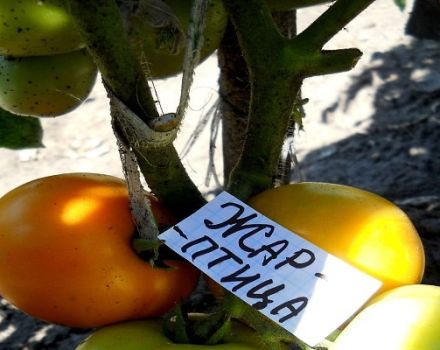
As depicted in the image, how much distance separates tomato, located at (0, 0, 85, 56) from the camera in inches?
39.8

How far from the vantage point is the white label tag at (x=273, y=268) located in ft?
2.84

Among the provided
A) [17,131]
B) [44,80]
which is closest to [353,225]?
[44,80]

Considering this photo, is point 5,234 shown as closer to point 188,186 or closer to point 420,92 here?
point 188,186

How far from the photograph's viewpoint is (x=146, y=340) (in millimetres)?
934

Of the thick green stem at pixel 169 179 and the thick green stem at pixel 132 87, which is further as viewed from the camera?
the thick green stem at pixel 169 179

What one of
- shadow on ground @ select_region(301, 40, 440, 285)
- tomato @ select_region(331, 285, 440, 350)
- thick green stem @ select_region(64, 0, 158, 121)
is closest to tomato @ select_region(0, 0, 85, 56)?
thick green stem @ select_region(64, 0, 158, 121)

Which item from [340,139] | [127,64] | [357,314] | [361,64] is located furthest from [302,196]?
[361,64]

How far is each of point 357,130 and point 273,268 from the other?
78.1 inches

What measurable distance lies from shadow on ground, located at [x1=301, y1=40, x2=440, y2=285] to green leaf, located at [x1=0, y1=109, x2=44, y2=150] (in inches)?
39.3

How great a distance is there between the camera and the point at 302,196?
1044 millimetres

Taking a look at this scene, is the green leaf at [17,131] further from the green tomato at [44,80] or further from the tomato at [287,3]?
the tomato at [287,3]

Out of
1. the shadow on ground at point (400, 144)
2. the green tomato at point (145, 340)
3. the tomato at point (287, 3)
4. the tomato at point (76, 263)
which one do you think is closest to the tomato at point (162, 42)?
the tomato at point (287, 3)

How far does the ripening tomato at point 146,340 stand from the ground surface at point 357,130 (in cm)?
113

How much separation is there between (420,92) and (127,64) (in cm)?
221
